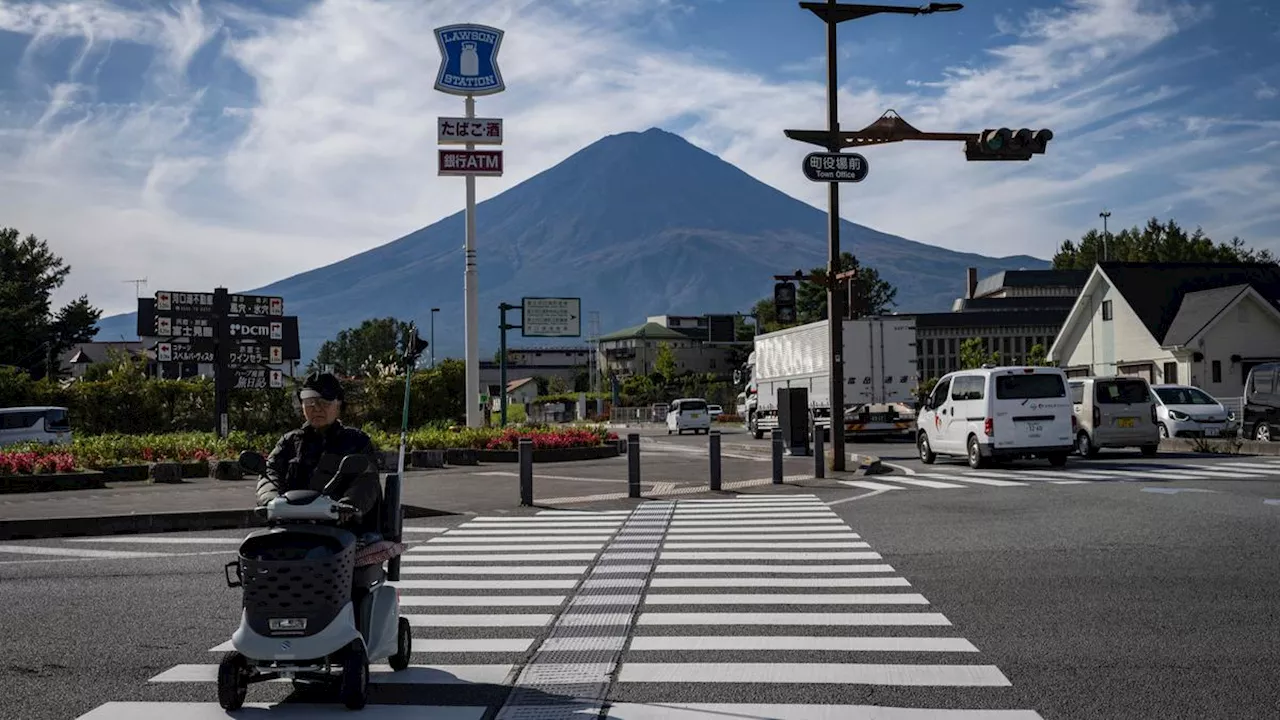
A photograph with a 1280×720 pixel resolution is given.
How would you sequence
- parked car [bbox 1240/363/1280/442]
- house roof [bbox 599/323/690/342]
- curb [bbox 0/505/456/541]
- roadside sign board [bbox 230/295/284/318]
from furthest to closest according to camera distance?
house roof [bbox 599/323/690/342] → roadside sign board [bbox 230/295/284/318] → parked car [bbox 1240/363/1280/442] → curb [bbox 0/505/456/541]

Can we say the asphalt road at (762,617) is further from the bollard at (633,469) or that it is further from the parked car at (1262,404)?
the parked car at (1262,404)

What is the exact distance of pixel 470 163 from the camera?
3381 centimetres

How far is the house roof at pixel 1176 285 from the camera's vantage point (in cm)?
4475

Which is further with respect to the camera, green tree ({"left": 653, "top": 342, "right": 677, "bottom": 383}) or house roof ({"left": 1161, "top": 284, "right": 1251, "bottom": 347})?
green tree ({"left": 653, "top": 342, "right": 677, "bottom": 383})

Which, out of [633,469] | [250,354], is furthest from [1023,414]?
[250,354]

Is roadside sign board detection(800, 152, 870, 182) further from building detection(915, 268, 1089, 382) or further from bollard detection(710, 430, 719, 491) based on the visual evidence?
building detection(915, 268, 1089, 382)

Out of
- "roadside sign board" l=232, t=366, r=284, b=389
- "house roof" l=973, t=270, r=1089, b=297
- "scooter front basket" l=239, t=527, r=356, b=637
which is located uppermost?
"house roof" l=973, t=270, r=1089, b=297

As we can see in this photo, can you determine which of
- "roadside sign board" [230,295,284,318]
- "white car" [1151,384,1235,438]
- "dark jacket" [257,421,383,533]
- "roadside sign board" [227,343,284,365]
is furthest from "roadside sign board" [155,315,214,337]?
"dark jacket" [257,421,383,533]

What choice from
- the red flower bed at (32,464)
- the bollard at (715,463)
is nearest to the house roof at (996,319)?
the bollard at (715,463)

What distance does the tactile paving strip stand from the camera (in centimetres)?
555

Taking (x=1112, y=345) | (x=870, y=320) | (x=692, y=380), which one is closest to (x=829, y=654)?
(x=870, y=320)

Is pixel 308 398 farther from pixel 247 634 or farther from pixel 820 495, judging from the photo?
pixel 820 495

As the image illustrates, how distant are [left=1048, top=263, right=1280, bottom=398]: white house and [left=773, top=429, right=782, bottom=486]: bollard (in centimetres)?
2917

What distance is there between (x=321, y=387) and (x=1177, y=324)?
44887 millimetres
